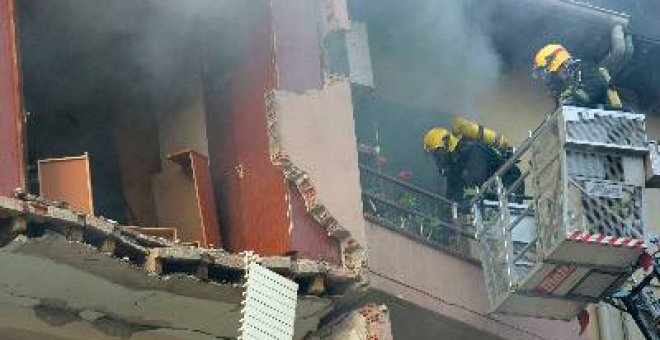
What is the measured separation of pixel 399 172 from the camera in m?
12.6

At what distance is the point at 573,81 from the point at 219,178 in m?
2.94

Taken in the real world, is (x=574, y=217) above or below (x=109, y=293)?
above

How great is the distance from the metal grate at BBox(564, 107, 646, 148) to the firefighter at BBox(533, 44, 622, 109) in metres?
0.36

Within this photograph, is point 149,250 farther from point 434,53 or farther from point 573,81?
point 434,53

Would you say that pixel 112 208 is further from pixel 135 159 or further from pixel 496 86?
pixel 496 86

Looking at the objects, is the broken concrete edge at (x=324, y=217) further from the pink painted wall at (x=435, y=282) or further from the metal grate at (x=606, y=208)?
the metal grate at (x=606, y=208)

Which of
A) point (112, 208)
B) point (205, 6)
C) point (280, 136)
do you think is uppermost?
point (205, 6)

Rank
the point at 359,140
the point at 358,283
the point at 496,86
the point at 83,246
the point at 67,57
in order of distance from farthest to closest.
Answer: the point at 496,86 → the point at 359,140 → the point at 67,57 → the point at 358,283 → the point at 83,246

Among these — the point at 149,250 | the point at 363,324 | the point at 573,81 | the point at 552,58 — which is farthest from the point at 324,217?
the point at 552,58

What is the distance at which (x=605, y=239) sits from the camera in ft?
31.5

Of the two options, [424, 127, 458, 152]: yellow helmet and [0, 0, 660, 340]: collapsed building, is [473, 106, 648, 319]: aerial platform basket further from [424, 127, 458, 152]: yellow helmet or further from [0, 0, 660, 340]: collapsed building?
[424, 127, 458, 152]: yellow helmet

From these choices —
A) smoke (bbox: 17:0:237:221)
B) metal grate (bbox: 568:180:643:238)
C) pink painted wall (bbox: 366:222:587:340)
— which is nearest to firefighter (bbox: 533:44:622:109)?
metal grate (bbox: 568:180:643:238)

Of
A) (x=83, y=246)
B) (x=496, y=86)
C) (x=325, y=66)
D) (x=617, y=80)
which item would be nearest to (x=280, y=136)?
(x=325, y=66)

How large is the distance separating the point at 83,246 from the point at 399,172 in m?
5.12
